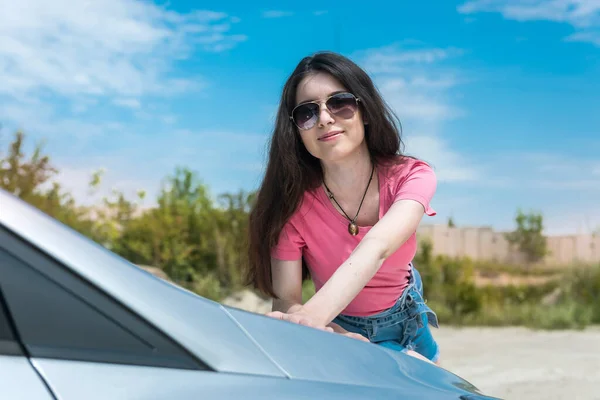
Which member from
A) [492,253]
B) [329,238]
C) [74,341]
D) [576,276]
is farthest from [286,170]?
[492,253]

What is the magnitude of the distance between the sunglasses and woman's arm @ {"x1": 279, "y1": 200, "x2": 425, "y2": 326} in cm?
43

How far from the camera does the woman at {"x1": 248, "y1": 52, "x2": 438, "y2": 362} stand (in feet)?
9.15

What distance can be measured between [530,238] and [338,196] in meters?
11.7

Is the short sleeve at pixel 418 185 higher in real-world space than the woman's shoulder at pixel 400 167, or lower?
lower

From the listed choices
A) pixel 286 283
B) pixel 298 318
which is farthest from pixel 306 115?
pixel 298 318

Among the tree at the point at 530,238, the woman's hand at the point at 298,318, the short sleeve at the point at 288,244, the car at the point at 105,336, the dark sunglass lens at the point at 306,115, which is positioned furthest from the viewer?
the tree at the point at 530,238

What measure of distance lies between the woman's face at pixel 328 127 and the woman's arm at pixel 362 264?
338 millimetres

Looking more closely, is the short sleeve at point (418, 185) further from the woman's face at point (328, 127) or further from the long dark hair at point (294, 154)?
the woman's face at point (328, 127)

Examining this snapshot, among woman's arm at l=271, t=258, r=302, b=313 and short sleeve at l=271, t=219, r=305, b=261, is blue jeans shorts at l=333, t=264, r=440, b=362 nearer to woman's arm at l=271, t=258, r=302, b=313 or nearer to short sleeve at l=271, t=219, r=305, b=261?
woman's arm at l=271, t=258, r=302, b=313

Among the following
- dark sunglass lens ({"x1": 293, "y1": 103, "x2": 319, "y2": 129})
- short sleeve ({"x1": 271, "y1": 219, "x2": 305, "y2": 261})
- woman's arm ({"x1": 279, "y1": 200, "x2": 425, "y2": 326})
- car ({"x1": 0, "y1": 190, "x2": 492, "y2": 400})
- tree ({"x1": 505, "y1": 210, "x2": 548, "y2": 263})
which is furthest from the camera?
tree ({"x1": 505, "y1": 210, "x2": 548, "y2": 263})

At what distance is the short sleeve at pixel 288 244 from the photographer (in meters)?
2.89

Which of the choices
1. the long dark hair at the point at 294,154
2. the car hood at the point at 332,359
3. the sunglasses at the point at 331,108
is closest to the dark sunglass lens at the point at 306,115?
the sunglasses at the point at 331,108

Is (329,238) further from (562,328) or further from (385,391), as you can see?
(562,328)

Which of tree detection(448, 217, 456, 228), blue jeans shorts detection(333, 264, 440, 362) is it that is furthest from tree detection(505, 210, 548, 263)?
blue jeans shorts detection(333, 264, 440, 362)
